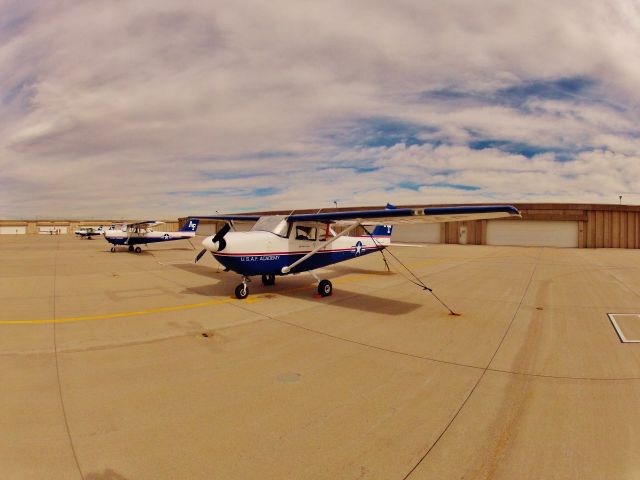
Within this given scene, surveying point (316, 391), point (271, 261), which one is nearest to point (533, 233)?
point (271, 261)

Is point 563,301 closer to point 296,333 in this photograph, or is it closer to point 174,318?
point 296,333

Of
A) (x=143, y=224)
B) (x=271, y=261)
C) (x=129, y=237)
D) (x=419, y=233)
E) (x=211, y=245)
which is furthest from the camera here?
(x=419, y=233)

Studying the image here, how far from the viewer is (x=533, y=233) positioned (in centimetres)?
3709

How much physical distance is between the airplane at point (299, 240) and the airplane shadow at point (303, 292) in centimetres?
51

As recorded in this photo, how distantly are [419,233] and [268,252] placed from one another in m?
38.4

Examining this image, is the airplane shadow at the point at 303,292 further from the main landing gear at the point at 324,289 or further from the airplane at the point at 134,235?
the airplane at the point at 134,235

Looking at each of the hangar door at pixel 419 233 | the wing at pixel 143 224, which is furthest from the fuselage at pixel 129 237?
the hangar door at pixel 419 233

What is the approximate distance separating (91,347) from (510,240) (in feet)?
139

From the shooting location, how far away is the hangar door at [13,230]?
316 ft

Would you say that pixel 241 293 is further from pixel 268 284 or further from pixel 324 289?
pixel 324 289

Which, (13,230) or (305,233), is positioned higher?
(13,230)

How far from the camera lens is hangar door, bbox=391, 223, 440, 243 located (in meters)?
43.1

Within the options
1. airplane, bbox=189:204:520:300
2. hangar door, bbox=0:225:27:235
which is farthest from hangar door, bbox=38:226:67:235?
airplane, bbox=189:204:520:300

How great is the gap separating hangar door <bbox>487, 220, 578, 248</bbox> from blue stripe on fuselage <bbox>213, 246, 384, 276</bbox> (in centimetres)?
3472
